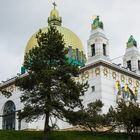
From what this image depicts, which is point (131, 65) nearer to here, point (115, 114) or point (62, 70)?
point (115, 114)

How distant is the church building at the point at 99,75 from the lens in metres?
49.5

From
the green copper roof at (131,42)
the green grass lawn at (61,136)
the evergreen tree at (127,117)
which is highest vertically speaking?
the green copper roof at (131,42)

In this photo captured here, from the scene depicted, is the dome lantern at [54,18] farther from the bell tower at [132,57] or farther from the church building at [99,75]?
the bell tower at [132,57]

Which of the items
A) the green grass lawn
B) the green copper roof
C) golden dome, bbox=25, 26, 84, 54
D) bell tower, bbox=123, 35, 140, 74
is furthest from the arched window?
the green grass lawn

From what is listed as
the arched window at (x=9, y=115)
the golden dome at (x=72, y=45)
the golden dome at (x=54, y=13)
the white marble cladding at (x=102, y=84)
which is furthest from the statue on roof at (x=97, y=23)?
the arched window at (x=9, y=115)

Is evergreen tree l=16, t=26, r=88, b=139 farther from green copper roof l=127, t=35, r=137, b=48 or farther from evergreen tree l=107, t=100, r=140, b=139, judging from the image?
green copper roof l=127, t=35, r=137, b=48

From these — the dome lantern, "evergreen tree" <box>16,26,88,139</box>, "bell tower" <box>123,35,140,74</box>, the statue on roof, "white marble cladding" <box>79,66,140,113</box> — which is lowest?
"evergreen tree" <box>16,26,88,139</box>

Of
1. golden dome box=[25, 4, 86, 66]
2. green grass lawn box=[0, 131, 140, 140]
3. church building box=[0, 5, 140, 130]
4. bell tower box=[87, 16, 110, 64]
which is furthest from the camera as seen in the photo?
golden dome box=[25, 4, 86, 66]

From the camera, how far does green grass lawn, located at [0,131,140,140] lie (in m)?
31.4


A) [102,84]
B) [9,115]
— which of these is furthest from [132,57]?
[9,115]

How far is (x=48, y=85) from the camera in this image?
30.1m

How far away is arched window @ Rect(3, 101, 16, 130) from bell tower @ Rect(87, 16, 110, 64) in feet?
45.0

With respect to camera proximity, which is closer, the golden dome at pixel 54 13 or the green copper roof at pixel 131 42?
the green copper roof at pixel 131 42

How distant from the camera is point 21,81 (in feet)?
100.0
